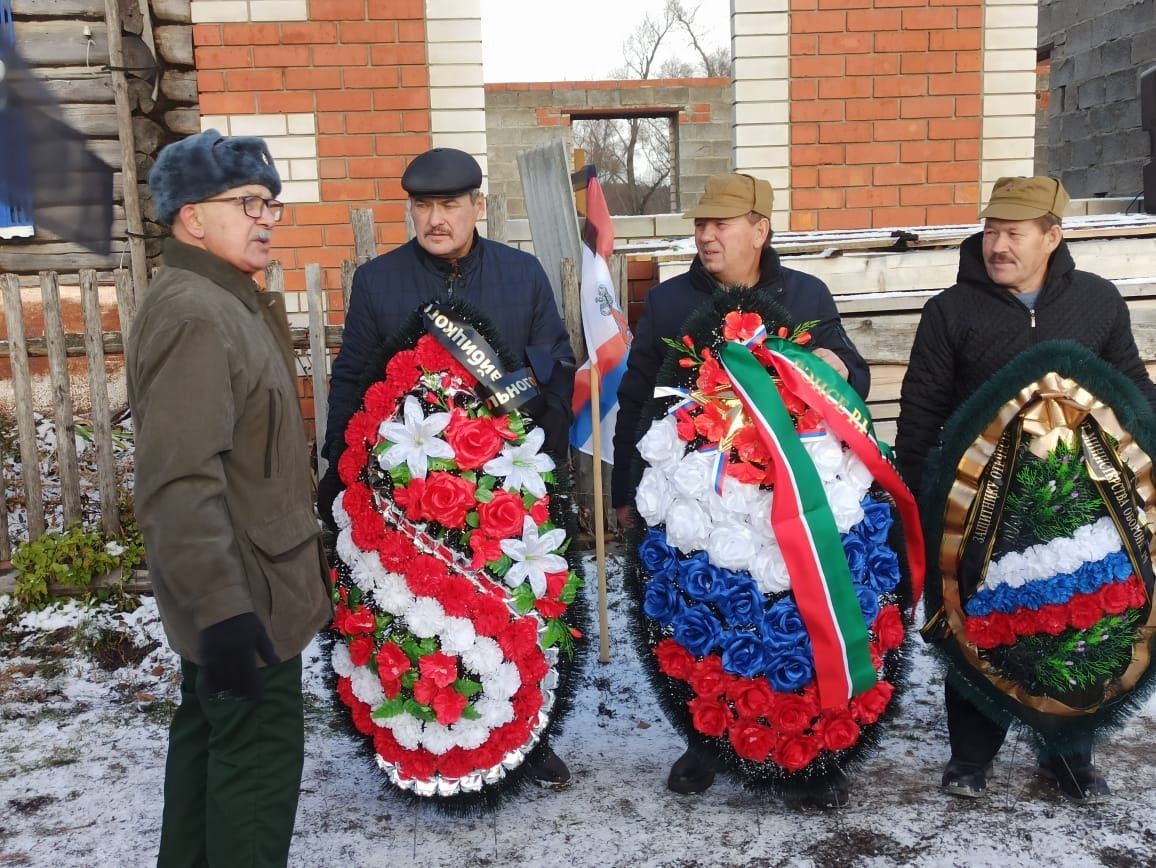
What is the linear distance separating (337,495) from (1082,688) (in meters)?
2.12

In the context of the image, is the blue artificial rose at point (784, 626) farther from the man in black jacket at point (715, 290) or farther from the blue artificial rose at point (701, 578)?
the man in black jacket at point (715, 290)

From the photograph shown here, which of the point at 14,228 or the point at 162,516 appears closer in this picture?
the point at 162,516

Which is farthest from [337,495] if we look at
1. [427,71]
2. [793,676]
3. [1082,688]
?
[427,71]

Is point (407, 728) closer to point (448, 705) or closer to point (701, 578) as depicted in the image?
point (448, 705)

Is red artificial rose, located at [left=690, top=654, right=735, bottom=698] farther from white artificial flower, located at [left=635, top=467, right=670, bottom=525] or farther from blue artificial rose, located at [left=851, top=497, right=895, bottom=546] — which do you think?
blue artificial rose, located at [left=851, top=497, right=895, bottom=546]

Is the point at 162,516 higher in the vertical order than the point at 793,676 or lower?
higher

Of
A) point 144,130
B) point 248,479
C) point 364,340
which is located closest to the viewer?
point 248,479

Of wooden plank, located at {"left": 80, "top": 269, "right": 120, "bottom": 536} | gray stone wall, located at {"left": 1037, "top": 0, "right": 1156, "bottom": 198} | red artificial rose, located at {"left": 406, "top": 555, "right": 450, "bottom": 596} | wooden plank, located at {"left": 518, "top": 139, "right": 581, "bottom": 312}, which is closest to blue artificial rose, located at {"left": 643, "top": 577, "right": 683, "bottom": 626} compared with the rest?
red artificial rose, located at {"left": 406, "top": 555, "right": 450, "bottom": 596}

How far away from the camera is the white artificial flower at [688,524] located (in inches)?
102

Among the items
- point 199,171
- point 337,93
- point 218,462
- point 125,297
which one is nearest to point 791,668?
point 218,462

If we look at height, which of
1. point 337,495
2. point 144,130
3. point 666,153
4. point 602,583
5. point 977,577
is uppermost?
point 666,153

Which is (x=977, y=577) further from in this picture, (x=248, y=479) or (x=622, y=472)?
(x=248, y=479)

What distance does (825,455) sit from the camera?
259 centimetres

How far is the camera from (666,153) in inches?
900
